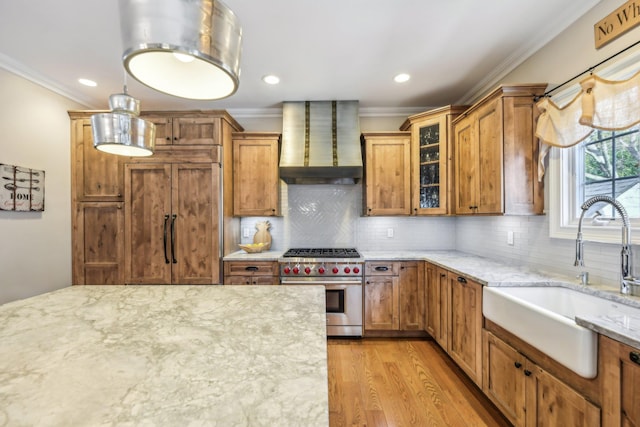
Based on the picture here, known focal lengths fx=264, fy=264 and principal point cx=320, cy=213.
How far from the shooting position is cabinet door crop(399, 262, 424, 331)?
2941mm

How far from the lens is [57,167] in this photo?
282 centimetres

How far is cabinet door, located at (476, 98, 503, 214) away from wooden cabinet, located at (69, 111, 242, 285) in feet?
8.62

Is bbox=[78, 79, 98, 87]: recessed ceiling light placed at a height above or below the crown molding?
above

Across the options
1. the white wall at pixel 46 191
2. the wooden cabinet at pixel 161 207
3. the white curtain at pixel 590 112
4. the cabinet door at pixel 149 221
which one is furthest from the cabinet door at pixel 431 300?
the white wall at pixel 46 191

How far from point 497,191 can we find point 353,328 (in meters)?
1.97

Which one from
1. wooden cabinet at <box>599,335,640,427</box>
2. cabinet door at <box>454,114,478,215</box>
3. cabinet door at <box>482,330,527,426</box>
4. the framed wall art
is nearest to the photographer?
wooden cabinet at <box>599,335,640,427</box>

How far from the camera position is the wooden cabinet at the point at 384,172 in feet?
10.6

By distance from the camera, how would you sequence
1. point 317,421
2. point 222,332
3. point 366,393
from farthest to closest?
point 366,393 → point 222,332 → point 317,421

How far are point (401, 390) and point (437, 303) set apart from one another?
0.91m

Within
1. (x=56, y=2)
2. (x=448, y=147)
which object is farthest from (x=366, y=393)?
(x=56, y=2)

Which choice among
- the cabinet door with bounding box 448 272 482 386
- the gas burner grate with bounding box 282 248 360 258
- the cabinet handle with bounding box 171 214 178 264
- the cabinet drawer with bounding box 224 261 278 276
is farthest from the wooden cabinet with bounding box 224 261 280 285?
the cabinet door with bounding box 448 272 482 386

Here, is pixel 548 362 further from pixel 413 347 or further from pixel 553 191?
pixel 413 347

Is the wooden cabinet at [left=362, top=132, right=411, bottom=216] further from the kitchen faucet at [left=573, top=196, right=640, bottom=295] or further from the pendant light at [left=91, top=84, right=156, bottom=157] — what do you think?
the pendant light at [left=91, top=84, right=156, bottom=157]

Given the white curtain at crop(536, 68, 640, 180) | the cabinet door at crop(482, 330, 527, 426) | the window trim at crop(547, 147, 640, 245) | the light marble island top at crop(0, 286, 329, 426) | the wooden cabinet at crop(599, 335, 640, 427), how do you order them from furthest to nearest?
the window trim at crop(547, 147, 640, 245) < the cabinet door at crop(482, 330, 527, 426) < the white curtain at crop(536, 68, 640, 180) < the wooden cabinet at crop(599, 335, 640, 427) < the light marble island top at crop(0, 286, 329, 426)
